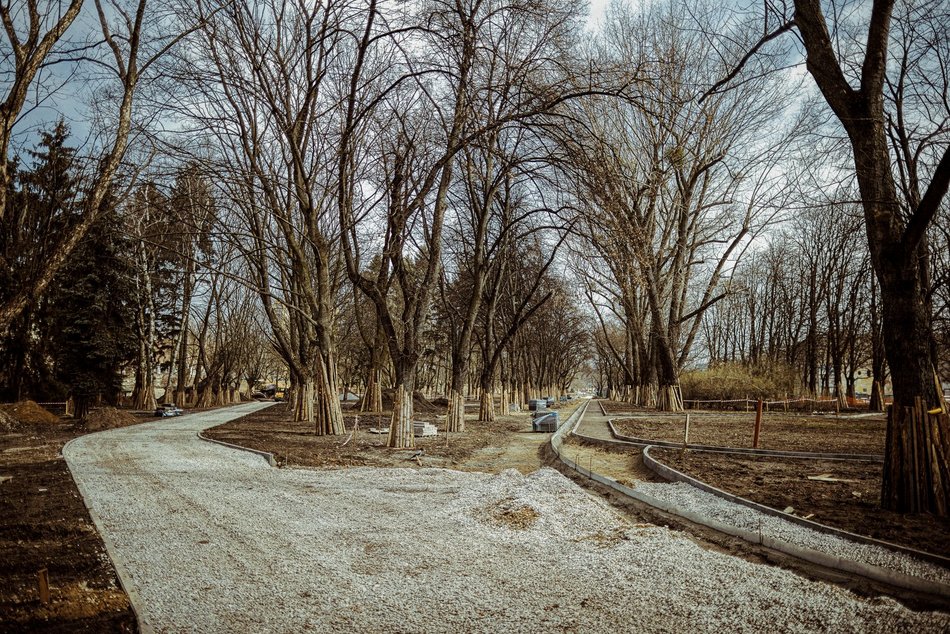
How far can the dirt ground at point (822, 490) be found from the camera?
5.13m

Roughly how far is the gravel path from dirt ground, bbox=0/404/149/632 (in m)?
0.18

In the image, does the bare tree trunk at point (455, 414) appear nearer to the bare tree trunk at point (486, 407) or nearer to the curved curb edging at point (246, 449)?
the bare tree trunk at point (486, 407)

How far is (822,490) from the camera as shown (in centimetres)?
727

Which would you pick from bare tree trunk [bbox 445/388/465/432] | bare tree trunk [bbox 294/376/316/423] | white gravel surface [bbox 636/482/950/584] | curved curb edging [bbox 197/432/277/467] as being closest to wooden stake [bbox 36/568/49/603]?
white gravel surface [bbox 636/482/950/584]

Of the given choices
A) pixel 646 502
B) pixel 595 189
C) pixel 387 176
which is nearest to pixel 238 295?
pixel 387 176

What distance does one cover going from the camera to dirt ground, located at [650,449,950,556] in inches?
202

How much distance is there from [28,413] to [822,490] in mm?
22828

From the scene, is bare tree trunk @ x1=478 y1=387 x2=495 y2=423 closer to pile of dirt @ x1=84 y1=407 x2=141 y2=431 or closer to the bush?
pile of dirt @ x1=84 y1=407 x2=141 y2=431

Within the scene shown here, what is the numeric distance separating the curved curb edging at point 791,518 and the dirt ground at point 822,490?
25 cm

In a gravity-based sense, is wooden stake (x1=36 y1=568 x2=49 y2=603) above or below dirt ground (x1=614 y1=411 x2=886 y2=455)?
above

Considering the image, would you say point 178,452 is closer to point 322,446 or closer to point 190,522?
point 322,446

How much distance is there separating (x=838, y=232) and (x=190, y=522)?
37.3 m

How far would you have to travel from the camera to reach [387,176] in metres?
15.2

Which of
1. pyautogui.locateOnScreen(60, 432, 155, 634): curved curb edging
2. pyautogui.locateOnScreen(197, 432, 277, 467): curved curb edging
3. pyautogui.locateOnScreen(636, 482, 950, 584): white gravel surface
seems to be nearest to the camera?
pyautogui.locateOnScreen(60, 432, 155, 634): curved curb edging
